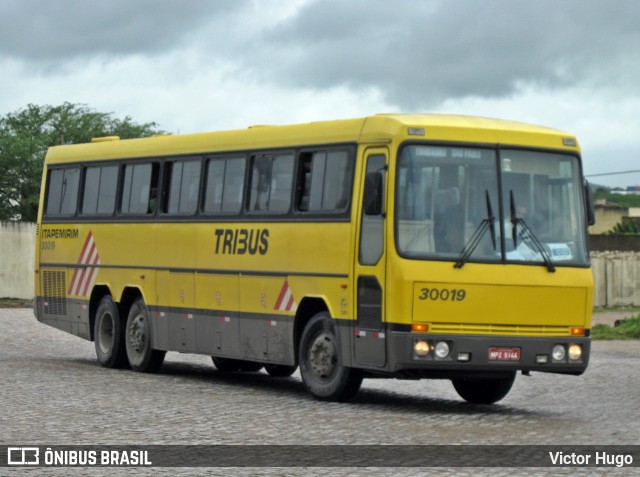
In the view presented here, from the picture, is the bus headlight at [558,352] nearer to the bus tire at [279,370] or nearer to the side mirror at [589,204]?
the side mirror at [589,204]

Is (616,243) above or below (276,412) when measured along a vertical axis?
above

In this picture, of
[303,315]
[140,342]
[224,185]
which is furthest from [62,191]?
[303,315]

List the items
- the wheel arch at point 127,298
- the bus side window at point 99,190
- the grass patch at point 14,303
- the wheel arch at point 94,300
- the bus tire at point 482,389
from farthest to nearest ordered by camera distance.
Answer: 1. the grass patch at point 14,303
2. the wheel arch at point 94,300
3. the bus side window at point 99,190
4. the wheel arch at point 127,298
5. the bus tire at point 482,389

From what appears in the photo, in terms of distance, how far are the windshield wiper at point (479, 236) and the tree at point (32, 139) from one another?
46936mm

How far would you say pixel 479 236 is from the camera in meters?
17.1

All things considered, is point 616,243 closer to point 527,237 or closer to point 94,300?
point 94,300

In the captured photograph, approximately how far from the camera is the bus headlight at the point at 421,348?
16.7 metres

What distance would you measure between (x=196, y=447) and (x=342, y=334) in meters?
5.04

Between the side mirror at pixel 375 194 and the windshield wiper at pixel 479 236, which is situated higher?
the side mirror at pixel 375 194

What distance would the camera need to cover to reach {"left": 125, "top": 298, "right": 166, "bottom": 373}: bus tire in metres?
22.8

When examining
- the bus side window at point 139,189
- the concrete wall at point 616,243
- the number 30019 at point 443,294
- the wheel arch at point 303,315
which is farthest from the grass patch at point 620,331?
the concrete wall at point 616,243

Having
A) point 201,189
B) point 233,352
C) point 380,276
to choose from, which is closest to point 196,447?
point 380,276

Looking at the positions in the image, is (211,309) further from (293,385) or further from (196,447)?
(196,447)

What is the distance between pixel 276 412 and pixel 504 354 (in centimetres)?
263
